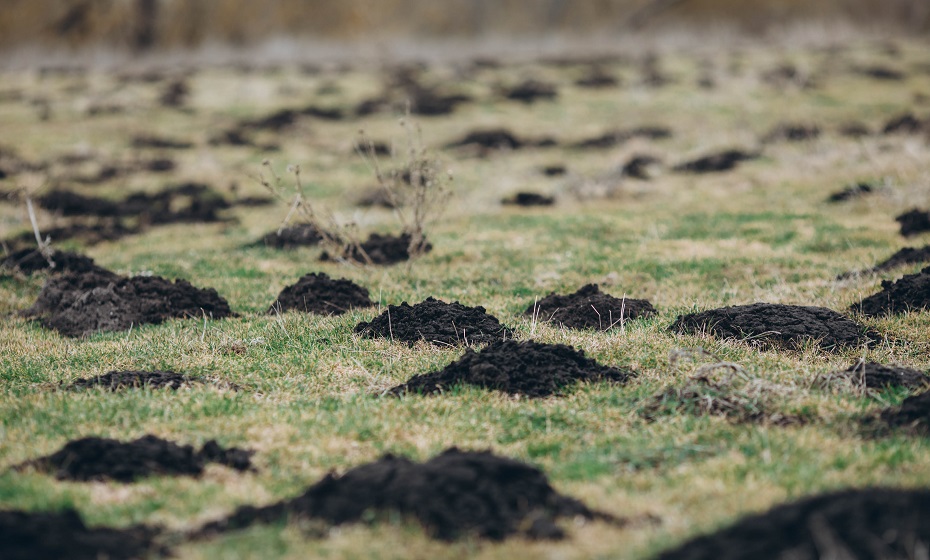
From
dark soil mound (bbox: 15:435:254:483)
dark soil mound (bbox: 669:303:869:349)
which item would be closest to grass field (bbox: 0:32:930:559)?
dark soil mound (bbox: 15:435:254:483)

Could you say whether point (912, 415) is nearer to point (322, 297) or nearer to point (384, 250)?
point (322, 297)

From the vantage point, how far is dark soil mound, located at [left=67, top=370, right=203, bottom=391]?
6660 millimetres

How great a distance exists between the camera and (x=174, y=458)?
5281 mm

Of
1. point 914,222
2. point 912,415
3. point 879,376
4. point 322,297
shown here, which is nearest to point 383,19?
point 914,222

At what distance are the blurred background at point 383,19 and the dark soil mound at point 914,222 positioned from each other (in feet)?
105

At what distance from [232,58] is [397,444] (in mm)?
38038

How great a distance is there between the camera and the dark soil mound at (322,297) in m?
9.05

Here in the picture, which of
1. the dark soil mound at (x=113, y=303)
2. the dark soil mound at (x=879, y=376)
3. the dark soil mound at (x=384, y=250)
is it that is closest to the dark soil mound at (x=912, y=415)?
the dark soil mound at (x=879, y=376)

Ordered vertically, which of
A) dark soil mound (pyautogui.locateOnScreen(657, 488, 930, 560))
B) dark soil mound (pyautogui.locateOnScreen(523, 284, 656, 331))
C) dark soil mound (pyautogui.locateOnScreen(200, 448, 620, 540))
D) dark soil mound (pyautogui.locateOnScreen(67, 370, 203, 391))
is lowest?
dark soil mound (pyautogui.locateOnScreen(523, 284, 656, 331))

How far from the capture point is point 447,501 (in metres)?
4.43

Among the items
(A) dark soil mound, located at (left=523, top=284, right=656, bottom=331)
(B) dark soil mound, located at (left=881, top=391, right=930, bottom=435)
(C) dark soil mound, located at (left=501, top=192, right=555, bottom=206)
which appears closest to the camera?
(B) dark soil mound, located at (left=881, top=391, right=930, bottom=435)

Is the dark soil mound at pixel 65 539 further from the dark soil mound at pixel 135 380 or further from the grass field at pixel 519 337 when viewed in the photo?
Answer: the dark soil mound at pixel 135 380

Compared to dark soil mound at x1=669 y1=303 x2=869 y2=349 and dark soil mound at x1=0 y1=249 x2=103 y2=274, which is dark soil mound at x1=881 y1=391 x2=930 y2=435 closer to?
dark soil mound at x1=669 y1=303 x2=869 y2=349

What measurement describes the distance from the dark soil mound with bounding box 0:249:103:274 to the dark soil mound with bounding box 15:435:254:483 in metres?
5.69
